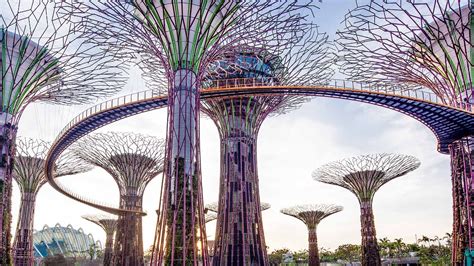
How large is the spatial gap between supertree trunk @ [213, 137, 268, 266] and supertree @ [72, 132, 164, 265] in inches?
568

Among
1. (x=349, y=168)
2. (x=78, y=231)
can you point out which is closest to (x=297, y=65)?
(x=349, y=168)

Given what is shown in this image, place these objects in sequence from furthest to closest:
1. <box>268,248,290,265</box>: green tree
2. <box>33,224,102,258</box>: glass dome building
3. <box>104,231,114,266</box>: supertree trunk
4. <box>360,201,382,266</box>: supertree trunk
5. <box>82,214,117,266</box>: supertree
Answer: <box>33,224,102,258</box>: glass dome building, <box>268,248,290,265</box>: green tree, <box>82,214,117,266</box>: supertree, <box>104,231,114,266</box>: supertree trunk, <box>360,201,382,266</box>: supertree trunk

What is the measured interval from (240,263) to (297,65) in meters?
14.6

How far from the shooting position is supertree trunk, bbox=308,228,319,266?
61.8m

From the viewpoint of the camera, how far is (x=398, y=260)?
76375 millimetres

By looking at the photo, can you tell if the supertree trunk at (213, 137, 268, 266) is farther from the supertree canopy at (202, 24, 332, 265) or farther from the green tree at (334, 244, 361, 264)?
the green tree at (334, 244, 361, 264)

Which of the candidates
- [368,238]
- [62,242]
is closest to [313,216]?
[368,238]

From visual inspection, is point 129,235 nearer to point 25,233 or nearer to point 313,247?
point 25,233

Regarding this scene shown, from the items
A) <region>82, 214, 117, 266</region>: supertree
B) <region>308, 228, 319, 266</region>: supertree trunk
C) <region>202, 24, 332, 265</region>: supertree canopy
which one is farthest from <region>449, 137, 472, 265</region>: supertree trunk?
<region>82, 214, 117, 266</region>: supertree

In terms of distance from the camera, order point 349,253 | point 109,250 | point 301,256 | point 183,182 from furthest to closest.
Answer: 1. point 301,256
2. point 349,253
3. point 109,250
4. point 183,182

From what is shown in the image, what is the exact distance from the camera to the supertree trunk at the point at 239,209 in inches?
→ 1264

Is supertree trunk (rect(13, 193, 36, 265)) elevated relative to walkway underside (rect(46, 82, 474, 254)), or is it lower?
lower

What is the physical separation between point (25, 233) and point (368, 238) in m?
33.6

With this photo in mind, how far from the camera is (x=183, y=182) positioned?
20156mm
